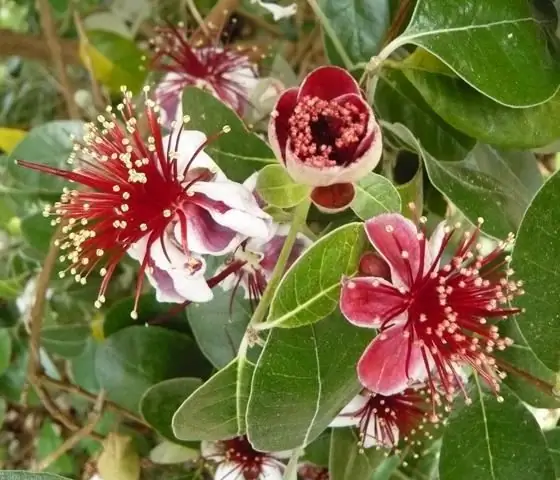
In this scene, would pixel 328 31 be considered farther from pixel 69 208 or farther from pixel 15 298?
pixel 15 298

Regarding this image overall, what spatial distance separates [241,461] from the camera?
0.96 metres

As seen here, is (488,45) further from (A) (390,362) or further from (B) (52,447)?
(B) (52,447)

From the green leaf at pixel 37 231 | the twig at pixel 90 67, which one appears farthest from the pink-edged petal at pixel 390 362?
the twig at pixel 90 67

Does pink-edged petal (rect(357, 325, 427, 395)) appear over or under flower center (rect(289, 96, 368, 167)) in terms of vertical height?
under

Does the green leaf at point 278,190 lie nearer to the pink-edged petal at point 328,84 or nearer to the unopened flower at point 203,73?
the pink-edged petal at point 328,84

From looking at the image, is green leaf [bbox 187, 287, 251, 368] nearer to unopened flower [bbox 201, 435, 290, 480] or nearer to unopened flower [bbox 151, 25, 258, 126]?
unopened flower [bbox 201, 435, 290, 480]

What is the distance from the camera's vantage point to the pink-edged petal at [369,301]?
67 cm

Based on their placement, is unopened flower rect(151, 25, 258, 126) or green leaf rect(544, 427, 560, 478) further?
unopened flower rect(151, 25, 258, 126)

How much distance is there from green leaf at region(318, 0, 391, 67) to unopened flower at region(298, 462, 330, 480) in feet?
1.54

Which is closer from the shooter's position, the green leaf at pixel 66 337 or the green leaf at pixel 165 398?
the green leaf at pixel 165 398

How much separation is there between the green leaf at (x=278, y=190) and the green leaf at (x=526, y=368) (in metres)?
0.26

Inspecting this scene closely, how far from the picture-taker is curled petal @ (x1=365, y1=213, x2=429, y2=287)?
26.2 inches

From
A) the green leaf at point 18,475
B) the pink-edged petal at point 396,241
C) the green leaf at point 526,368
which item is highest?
the pink-edged petal at point 396,241

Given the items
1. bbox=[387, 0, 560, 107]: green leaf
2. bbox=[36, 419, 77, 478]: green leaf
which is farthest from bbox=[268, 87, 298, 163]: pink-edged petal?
bbox=[36, 419, 77, 478]: green leaf
